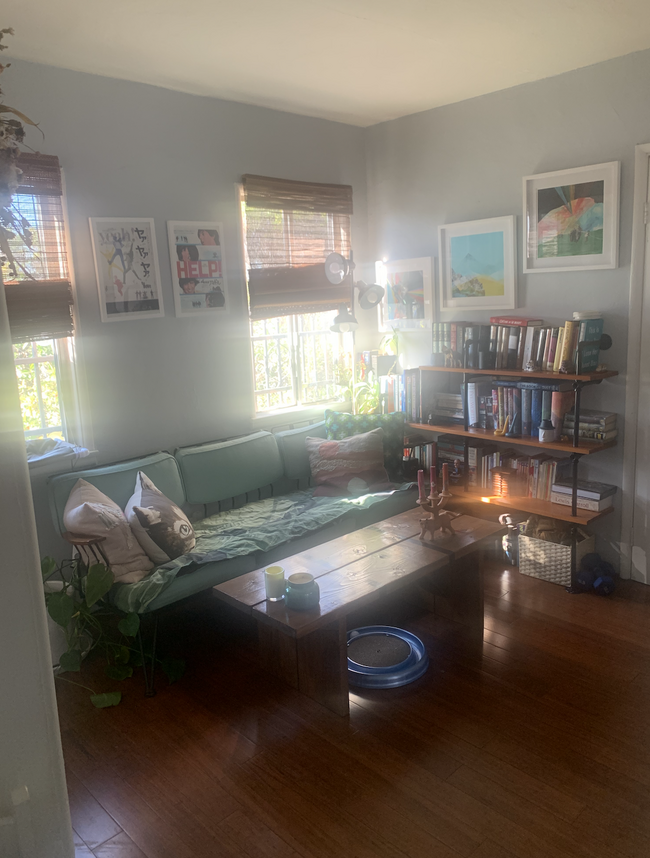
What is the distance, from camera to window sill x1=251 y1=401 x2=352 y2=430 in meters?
4.54

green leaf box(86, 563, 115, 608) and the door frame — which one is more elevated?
the door frame

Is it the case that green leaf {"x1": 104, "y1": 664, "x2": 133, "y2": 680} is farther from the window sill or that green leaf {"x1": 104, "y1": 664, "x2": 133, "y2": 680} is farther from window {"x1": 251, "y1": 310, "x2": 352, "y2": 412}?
window {"x1": 251, "y1": 310, "x2": 352, "y2": 412}

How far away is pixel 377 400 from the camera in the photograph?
4.84m

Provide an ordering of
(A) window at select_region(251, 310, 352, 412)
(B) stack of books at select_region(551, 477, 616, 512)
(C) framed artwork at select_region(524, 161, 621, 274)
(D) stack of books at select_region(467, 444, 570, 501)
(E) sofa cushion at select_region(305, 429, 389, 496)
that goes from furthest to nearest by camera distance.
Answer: (A) window at select_region(251, 310, 352, 412)
(E) sofa cushion at select_region(305, 429, 389, 496)
(D) stack of books at select_region(467, 444, 570, 501)
(B) stack of books at select_region(551, 477, 616, 512)
(C) framed artwork at select_region(524, 161, 621, 274)

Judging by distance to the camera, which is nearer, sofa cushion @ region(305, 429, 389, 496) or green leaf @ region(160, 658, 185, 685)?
green leaf @ region(160, 658, 185, 685)

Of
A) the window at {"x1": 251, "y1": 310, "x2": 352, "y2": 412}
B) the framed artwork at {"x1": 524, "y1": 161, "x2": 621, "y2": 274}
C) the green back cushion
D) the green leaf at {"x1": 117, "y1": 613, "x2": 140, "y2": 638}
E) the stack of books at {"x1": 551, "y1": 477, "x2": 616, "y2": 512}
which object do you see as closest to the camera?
the green leaf at {"x1": 117, "y1": 613, "x2": 140, "y2": 638}

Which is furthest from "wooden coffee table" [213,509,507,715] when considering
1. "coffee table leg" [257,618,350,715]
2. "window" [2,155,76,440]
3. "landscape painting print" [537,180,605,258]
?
"landscape painting print" [537,180,605,258]

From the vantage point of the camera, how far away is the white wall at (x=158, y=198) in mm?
3473

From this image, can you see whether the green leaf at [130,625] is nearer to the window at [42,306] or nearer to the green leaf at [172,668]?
the green leaf at [172,668]

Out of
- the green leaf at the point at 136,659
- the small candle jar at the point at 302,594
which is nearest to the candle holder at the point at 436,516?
the small candle jar at the point at 302,594

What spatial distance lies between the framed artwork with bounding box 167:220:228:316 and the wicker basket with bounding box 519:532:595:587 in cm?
236

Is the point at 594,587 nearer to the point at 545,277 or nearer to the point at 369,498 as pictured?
the point at 369,498

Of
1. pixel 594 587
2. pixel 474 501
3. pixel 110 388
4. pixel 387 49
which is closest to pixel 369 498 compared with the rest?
pixel 474 501

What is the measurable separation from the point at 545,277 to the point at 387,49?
1594 millimetres
